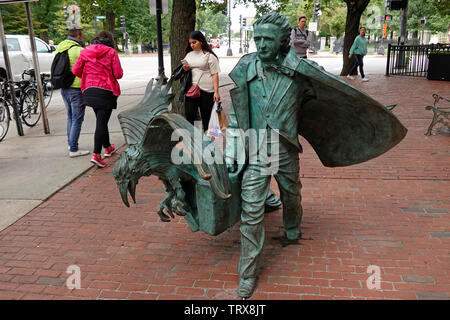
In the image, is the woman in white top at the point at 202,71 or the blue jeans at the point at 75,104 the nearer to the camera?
the woman in white top at the point at 202,71

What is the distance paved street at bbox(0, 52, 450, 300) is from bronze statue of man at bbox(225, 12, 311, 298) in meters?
0.39

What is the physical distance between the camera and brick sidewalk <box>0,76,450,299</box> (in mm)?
3424

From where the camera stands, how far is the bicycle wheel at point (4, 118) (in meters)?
8.76

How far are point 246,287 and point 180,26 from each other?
6.57 metres

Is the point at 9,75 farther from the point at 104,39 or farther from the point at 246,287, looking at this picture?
the point at 246,287

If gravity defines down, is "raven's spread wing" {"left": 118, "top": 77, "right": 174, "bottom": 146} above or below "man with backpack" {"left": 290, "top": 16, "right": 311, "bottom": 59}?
below

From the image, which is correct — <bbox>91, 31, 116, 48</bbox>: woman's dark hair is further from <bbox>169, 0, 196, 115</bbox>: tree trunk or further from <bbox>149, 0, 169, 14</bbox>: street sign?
<bbox>149, 0, 169, 14</bbox>: street sign

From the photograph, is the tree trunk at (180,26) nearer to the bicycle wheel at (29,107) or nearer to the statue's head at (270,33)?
the bicycle wheel at (29,107)

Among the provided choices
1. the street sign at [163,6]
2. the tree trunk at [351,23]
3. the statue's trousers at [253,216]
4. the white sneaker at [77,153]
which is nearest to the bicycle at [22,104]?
the white sneaker at [77,153]

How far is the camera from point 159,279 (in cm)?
358

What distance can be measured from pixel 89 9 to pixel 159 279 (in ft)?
33.9

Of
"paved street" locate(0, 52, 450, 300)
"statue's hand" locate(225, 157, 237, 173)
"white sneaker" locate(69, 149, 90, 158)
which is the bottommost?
"paved street" locate(0, 52, 450, 300)

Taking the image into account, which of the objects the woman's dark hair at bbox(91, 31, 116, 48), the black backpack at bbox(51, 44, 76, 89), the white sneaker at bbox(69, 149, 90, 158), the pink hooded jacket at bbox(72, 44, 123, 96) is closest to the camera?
the pink hooded jacket at bbox(72, 44, 123, 96)

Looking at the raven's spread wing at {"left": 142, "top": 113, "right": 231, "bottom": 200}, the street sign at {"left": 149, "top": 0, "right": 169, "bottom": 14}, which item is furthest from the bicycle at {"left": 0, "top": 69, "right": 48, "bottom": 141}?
the raven's spread wing at {"left": 142, "top": 113, "right": 231, "bottom": 200}
